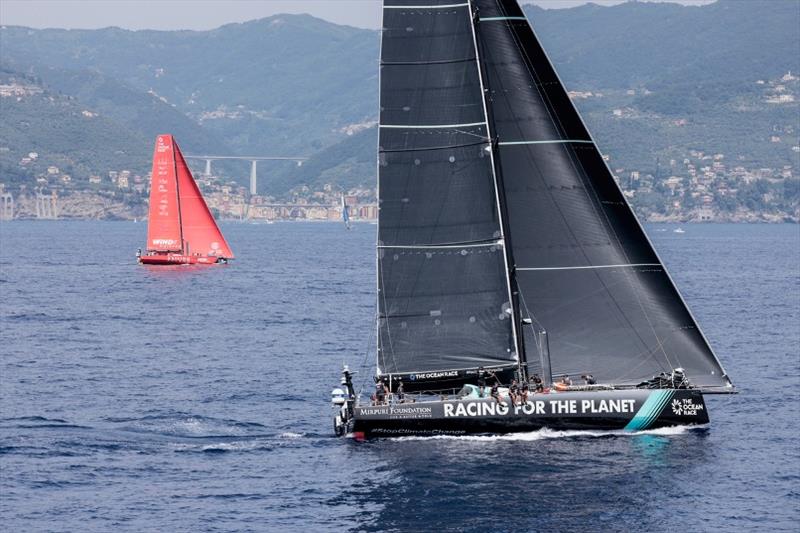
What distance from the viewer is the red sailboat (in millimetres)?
130875

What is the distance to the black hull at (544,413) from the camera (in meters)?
45.8

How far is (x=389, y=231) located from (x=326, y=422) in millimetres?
9595

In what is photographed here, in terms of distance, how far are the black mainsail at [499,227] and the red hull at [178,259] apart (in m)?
87.5

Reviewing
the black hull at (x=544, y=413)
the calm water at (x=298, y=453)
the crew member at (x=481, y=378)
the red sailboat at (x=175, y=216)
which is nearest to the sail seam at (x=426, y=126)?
the crew member at (x=481, y=378)

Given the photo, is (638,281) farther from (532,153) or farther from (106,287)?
(106,287)

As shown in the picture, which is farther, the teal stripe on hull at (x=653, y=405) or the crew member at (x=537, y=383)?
the crew member at (x=537, y=383)

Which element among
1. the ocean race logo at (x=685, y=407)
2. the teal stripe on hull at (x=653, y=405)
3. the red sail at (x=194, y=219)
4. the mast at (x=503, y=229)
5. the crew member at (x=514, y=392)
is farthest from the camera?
the red sail at (x=194, y=219)

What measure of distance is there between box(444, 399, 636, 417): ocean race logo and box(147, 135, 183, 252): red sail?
87437mm

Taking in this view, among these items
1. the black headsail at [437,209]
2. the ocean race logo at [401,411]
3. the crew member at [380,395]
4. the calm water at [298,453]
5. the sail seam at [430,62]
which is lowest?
the calm water at [298,453]

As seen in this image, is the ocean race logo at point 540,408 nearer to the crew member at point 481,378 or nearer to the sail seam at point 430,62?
the crew member at point 481,378

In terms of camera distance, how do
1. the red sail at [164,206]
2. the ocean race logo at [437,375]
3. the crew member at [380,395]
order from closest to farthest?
the crew member at [380,395]
the ocean race logo at [437,375]
the red sail at [164,206]

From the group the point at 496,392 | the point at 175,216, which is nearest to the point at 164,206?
the point at 175,216

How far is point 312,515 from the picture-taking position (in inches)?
1545

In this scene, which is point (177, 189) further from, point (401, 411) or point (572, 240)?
point (401, 411)
